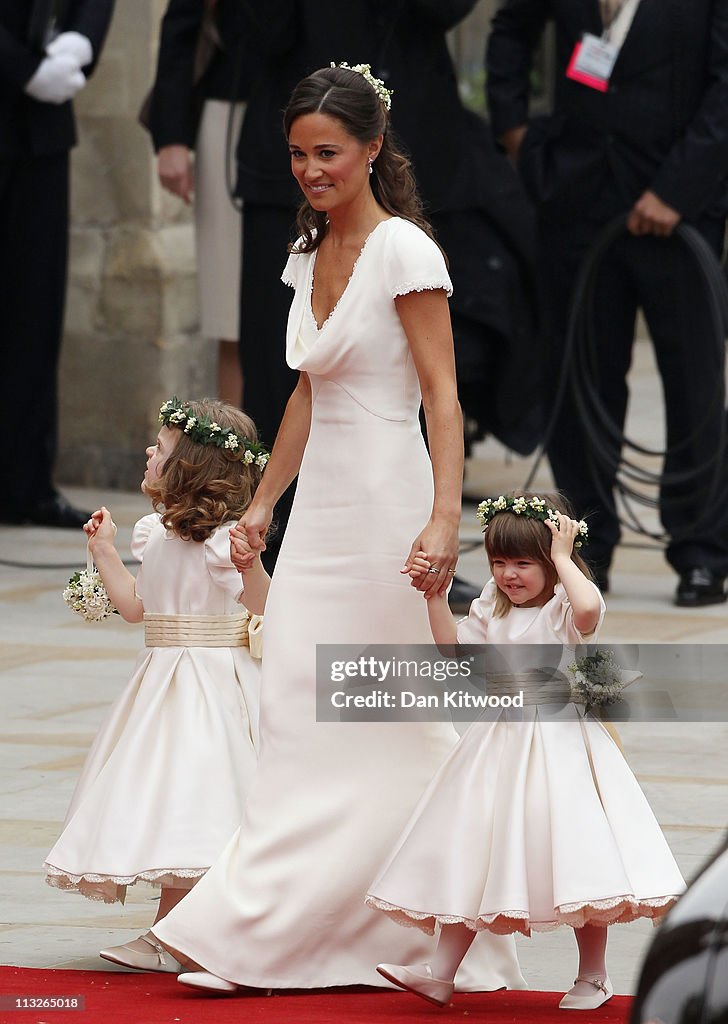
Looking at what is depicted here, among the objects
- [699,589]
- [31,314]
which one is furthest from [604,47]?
[31,314]

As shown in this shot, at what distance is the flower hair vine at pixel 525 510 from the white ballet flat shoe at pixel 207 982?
82cm

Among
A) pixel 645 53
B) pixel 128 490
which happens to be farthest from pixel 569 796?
pixel 128 490

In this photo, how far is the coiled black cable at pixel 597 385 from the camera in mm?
6359

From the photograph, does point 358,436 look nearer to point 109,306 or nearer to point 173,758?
point 173,758

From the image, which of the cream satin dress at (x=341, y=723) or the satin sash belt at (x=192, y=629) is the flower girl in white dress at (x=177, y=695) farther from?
the cream satin dress at (x=341, y=723)

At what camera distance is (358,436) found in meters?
→ 3.51

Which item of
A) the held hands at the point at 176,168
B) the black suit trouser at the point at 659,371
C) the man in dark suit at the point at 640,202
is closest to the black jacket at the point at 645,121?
the man in dark suit at the point at 640,202

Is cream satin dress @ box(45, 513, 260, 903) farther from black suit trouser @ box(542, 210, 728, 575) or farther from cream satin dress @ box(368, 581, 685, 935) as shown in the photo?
black suit trouser @ box(542, 210, 728, 575)

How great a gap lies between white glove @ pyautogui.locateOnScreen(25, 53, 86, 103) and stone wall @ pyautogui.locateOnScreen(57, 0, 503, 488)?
3.50 ft

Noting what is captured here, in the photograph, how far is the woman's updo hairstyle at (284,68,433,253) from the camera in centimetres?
346

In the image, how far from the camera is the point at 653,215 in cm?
627

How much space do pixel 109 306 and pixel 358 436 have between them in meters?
5.23

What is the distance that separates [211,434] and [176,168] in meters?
3.14

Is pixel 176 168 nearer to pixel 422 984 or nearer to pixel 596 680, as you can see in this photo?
pixel 596 680
